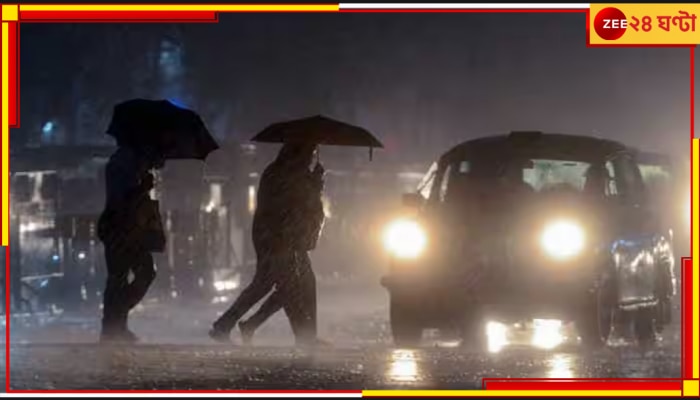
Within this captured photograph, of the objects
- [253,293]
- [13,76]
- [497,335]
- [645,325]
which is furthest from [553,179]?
[13,76]

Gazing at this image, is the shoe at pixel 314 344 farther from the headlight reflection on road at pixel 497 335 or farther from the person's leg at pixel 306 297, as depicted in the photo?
the headlight reflection on road at pixel 497 335

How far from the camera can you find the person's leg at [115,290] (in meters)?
12.0

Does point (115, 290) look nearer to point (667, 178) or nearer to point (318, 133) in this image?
point (318, 133)

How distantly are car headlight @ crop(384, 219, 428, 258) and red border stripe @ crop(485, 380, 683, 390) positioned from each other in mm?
3798

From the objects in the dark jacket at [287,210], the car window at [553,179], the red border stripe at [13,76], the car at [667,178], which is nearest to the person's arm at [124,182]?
the dark jacket at [287,210]

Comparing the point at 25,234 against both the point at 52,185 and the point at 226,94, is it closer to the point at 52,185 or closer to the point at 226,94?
the point at 52,185

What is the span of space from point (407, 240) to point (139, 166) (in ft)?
9.15

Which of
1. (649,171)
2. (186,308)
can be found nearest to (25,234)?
(186,308)

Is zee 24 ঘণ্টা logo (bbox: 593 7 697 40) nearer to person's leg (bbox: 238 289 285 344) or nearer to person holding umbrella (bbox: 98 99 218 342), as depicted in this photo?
person holding umbrella (bbox: 98 99 218 342)

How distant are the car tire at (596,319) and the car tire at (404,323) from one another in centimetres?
148

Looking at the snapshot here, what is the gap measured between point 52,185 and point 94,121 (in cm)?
301

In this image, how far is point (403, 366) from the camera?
35.3ft

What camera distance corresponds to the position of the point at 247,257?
33375 mm

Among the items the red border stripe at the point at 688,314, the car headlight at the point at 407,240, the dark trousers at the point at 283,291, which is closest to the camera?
the red border stripe at the point at 688,314
